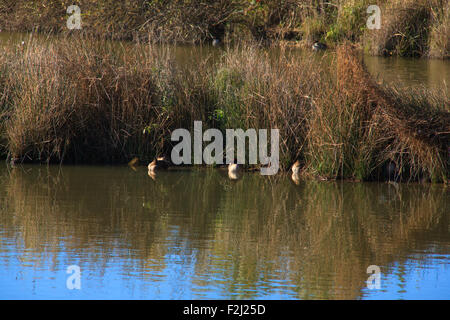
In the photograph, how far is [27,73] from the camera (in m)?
9.28

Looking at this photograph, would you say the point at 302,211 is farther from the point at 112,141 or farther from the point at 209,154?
the point at 112,141

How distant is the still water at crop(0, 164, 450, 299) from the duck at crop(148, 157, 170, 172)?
178mm

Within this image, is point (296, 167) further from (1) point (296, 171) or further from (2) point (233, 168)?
(2) point (233, 168)

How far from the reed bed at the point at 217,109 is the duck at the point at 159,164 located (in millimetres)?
284

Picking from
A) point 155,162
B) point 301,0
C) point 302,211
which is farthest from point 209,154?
point 301,0

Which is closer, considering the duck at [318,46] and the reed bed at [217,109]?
the reed bed at [217,109]

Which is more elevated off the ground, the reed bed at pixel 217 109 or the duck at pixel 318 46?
the duck at pixel 318 46

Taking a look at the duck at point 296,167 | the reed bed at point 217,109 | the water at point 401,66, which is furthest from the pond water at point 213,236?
the water at point 401,66

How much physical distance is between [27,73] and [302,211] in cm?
387

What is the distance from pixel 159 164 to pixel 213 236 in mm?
2700

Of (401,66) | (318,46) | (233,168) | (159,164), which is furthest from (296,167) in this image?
(318,46)

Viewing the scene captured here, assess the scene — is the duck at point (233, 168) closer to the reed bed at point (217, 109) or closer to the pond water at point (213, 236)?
the pond water at point (213, 236)

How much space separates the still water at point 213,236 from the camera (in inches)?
211

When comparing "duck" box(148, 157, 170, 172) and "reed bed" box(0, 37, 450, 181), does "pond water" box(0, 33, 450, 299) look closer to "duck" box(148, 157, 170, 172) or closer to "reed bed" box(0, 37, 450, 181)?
"duck" box(148, 157, 170, 172)
